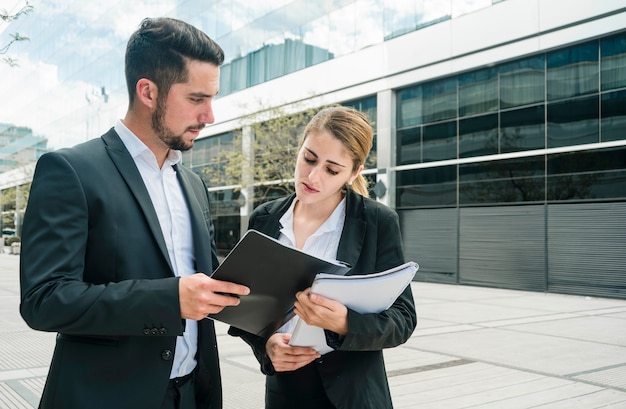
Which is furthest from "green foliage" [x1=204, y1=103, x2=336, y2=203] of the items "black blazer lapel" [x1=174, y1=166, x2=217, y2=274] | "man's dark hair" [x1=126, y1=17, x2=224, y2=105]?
"man's dark hair" [x1=126, y1=17, x2=224, y2=105]

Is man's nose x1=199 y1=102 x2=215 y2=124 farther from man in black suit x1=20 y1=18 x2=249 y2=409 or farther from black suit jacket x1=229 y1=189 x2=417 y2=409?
black suit jacket x1=229 y1=189 x2=417 y2=409

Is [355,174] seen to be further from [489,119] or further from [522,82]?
[489,119]

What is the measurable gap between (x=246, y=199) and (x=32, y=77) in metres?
45.4

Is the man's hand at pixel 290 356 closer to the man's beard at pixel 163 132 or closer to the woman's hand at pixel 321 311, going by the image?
the woman's hand at pixel 321 311

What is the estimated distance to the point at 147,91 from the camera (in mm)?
1823

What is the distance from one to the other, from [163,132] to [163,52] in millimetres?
247

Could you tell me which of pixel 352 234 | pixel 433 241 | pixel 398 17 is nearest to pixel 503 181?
pixel 433 241

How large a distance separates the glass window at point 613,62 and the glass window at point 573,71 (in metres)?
0.21

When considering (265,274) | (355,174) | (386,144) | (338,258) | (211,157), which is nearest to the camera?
(265,274)

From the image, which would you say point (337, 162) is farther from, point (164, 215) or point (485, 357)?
point (485, 357)

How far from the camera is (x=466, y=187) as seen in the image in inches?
741

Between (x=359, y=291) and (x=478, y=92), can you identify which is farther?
(x=478, y=92)

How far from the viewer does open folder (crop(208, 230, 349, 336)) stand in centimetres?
154

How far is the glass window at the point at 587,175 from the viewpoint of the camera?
595 inches
